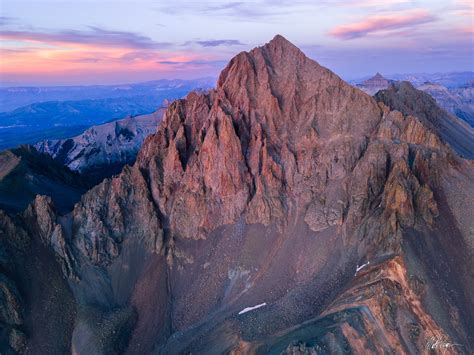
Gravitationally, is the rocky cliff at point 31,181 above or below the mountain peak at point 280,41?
below

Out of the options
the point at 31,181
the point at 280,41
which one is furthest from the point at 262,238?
the point at 31,181

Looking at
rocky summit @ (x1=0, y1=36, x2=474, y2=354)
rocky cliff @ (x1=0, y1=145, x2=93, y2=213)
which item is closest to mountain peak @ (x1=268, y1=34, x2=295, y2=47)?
rocky summit @ (x1=0, y1=36, x2=474, y2=354)

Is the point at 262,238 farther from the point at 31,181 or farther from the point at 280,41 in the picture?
the point at 31,181

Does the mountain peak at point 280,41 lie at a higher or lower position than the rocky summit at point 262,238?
higher

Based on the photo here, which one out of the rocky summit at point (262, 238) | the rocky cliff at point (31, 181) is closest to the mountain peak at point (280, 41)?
the rocky summit at point (262, 238)

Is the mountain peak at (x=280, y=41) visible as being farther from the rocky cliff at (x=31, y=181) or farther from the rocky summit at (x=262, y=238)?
the rocky cliff at (x=31, y=181)

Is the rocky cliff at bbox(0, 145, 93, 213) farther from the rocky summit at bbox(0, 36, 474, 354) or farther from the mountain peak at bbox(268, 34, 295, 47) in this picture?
the mountain peak at bbox(268, 34, 295, 47)

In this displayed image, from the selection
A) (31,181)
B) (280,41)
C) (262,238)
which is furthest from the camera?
(31,181)

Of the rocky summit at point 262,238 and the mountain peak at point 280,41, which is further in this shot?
the mountain peak at point 280,41

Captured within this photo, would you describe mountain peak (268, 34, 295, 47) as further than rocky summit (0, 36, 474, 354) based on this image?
Yes
